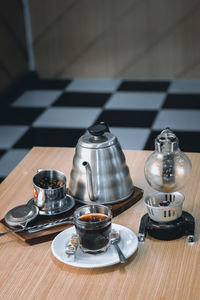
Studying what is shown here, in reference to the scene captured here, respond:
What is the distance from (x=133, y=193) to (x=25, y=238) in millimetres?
373

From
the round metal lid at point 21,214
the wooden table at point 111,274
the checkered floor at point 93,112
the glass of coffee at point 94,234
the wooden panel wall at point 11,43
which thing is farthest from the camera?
the wooden panel wall at point 11,43

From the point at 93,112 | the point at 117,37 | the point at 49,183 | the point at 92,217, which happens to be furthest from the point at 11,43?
the point at 92,217

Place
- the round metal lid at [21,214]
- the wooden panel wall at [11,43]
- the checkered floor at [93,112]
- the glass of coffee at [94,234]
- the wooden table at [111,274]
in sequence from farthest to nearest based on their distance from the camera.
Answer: the wooden panel wall at [11,43]
the checkered floor at [93,112]
the round metal lid at [21,214]
the glass of coffee at [94,234]
the wooden table at [111,274]

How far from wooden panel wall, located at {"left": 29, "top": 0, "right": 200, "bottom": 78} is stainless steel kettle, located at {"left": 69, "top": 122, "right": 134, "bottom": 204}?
3.09 m

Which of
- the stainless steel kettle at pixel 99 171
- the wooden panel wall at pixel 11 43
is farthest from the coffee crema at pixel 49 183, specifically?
the wooden panel wall at pixel 11 43

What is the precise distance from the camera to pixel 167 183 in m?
1.39

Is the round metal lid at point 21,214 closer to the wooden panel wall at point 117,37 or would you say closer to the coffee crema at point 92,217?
the coffee crema at point 92,217

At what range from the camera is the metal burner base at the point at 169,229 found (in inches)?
54.2

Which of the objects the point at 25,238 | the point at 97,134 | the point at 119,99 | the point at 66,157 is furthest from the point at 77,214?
the point at 119,99

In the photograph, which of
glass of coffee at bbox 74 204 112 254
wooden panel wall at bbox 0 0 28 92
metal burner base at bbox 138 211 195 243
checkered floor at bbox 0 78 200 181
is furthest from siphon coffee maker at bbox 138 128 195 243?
wooden panel wall at bbox 0 0 28 92

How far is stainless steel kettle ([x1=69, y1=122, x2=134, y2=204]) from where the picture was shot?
1.49 metres

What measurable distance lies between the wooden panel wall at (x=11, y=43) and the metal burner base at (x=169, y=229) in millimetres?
3216

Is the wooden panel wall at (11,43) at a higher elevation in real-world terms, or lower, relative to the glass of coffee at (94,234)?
lower

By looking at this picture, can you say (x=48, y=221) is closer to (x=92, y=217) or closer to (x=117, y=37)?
(x=92, y=217)
